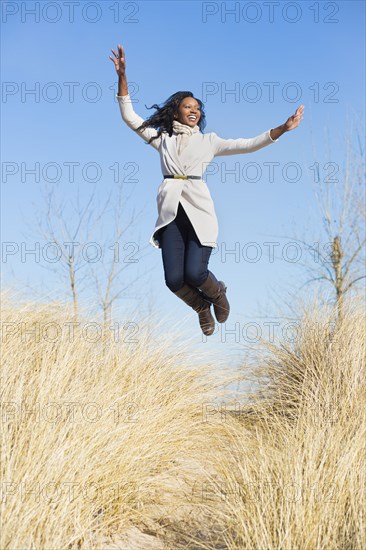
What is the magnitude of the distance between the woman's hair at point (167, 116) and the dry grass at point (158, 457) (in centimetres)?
195

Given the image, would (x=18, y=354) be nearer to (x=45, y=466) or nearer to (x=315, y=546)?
(x=45, y=466)

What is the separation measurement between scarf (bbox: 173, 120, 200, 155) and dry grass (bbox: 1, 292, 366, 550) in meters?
1.86

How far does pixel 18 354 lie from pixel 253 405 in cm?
215

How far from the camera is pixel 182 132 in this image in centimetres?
547

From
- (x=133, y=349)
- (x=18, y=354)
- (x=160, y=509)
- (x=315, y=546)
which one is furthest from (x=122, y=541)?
(x=133, y=349)

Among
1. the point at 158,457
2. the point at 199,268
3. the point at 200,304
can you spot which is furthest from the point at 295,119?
the point at 158,457

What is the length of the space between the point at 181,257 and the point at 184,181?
64cm

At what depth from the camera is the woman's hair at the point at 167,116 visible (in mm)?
5539

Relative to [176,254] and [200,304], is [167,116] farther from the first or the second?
[200,304]

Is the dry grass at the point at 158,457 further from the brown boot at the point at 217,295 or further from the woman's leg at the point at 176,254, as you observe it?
the woman's leg at the point at 176,254

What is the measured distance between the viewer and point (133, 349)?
5980 mm

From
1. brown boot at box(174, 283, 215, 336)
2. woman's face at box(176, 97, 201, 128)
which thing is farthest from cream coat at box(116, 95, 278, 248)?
brown boot at box(174, 283, 215, 336)

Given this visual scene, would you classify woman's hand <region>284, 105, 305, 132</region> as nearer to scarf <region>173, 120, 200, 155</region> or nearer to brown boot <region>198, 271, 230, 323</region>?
scarf <region>173, 120, 200, 155</region>

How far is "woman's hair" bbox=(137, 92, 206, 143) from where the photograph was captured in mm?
5539
